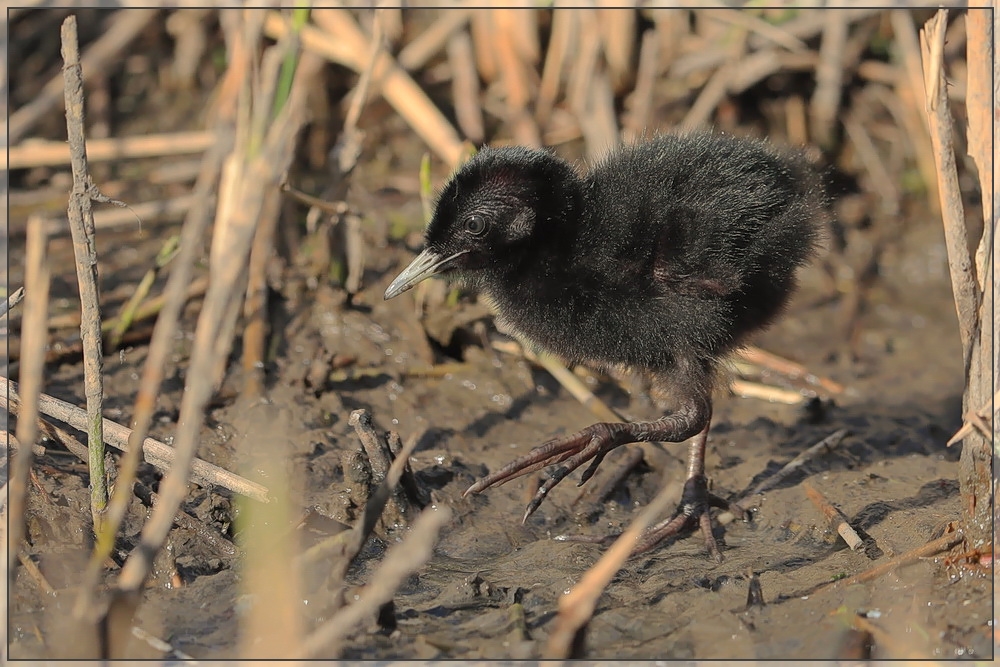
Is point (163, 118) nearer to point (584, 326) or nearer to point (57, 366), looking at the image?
point (57, 366)

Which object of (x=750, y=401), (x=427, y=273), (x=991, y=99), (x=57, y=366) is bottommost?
(x=750, y=401)

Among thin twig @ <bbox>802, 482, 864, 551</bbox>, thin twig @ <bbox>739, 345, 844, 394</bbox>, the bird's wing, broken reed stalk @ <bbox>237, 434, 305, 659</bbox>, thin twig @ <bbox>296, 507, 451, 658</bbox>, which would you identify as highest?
the bird's wing

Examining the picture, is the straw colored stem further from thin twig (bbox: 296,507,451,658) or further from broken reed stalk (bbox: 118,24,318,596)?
thin twig (bbox: 296,507,451,658)

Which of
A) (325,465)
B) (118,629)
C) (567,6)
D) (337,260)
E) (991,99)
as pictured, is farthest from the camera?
(567,6)

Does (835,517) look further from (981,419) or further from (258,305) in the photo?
(258,305)

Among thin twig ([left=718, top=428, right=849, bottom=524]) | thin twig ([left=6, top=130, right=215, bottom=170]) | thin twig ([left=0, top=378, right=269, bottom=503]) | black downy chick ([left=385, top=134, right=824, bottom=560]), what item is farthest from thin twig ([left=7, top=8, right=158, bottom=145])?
thin twig ([left=718, top=428, right=849, bottom=524])

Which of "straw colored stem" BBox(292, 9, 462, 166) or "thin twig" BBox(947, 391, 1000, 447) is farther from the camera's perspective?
"straw colored stem" BBox(292, 9, 462, 166)

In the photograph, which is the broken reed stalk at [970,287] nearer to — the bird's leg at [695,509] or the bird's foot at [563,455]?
the bird's leg at [695,509]

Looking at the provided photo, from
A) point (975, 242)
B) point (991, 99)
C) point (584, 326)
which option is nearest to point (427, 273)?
point (584, 326)
